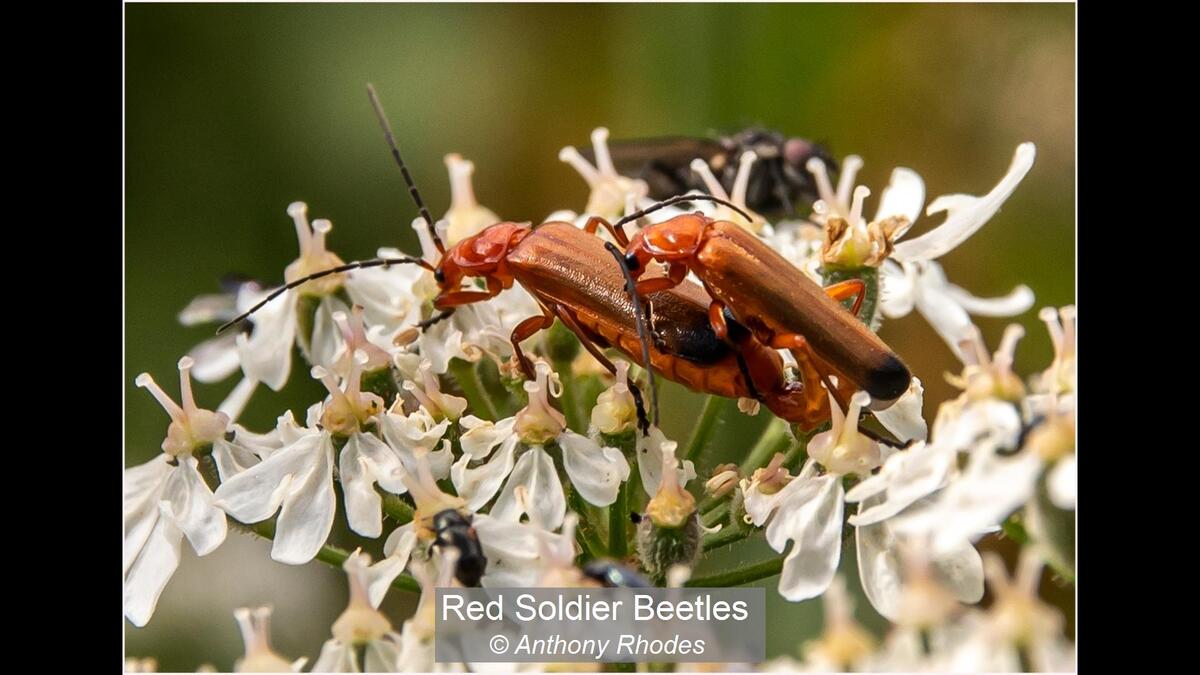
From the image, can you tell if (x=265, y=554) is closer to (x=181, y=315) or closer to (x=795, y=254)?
(x=181, y=315)

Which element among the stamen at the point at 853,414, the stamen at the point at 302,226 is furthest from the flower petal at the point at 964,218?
the stamen at the point at 302,226

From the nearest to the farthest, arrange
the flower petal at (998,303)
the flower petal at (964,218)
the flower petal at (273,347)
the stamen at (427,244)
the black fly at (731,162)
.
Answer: the flower petal at (964,218)
the stamen at (427,244)
the flower petal at (273,347)
the flower petal at (998,303)
the black fly at (731,162)

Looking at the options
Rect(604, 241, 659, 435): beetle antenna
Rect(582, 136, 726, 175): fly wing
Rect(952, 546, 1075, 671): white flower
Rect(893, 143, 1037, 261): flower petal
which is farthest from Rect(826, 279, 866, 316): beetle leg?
Rect(582, 136, 726, 175): fly wing

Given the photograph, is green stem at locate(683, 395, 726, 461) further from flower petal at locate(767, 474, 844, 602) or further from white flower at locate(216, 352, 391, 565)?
Answer: white flower at locate(216, 352, 391, 565)

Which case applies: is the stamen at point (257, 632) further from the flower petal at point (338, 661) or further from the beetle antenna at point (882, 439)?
the beetle antenna at point (882, 439)

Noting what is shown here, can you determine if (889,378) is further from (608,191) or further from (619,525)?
(608,191)

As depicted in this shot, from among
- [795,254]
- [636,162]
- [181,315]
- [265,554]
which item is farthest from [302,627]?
[636,162]

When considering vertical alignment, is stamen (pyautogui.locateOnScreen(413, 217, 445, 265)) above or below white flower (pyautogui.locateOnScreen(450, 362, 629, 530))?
above
